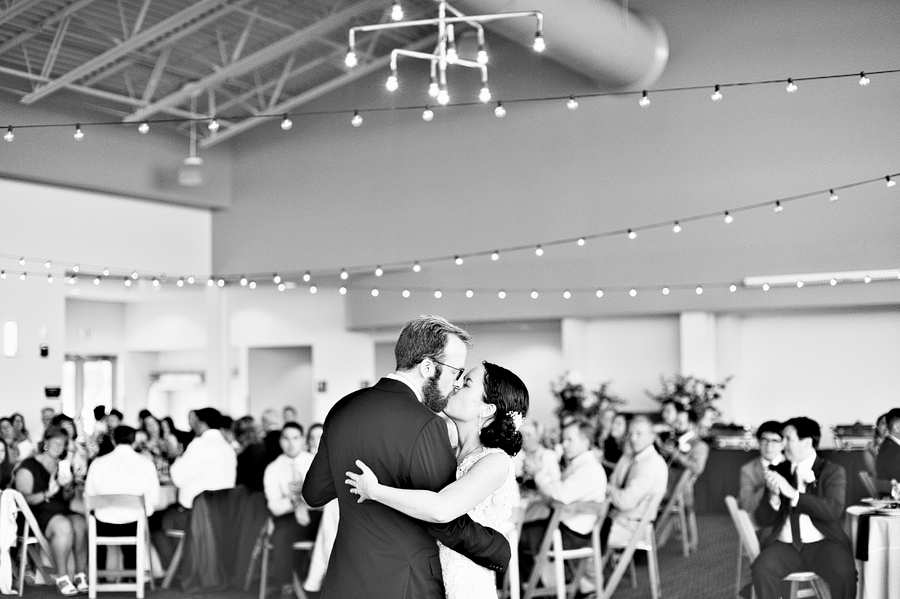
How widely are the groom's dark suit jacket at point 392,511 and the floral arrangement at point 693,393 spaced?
30.8 ft

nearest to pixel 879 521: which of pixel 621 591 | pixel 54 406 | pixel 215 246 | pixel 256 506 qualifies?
pixel 621 591

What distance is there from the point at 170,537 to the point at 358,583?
232 inches

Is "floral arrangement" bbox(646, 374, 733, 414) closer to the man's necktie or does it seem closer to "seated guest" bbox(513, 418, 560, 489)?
"seated guest" bbox(513, 418, 560, 489)

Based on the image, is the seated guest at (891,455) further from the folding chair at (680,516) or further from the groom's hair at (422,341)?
the groom's hair at (422,341)

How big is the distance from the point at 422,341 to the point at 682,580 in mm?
5728

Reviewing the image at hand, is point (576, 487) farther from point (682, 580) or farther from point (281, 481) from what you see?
point (281, 481)

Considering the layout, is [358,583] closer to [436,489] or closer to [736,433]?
[436,489]

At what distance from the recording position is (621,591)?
285 inches

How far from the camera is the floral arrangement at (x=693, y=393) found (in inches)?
467

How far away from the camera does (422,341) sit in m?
2.59

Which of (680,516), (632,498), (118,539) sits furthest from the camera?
(680,516)

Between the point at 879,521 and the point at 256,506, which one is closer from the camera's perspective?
the point at 879,521

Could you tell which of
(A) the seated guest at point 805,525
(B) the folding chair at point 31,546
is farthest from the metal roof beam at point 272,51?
(A) the seated guest at point 805,525

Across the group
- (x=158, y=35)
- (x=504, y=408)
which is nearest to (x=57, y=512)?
(x=158, y=35)
